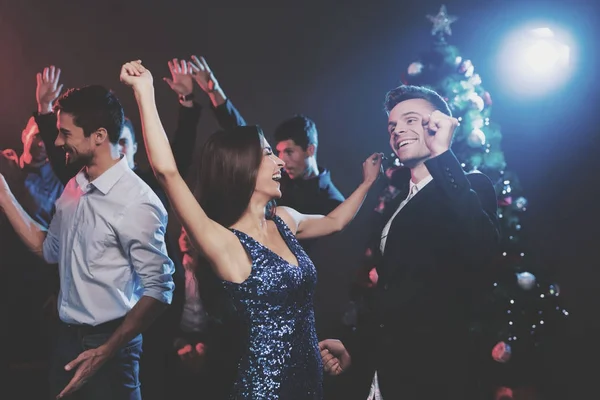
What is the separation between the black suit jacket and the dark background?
2261 millimetres

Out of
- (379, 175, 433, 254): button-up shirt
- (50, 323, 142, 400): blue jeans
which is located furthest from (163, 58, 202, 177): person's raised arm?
(379, 175, 433, 254): button-up shirt

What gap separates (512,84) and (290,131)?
178 centimetres

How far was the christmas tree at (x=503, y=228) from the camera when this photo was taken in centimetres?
336

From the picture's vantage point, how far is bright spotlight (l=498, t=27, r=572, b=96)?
4176 millimetres

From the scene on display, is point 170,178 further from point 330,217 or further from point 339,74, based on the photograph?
point 339,74

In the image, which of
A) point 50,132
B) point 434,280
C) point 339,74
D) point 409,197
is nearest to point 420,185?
point 409,197

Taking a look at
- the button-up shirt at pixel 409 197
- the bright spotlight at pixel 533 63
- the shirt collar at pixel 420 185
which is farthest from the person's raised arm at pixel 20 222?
the bright spotlight at pixel 533 63

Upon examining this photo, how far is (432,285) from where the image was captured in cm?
212

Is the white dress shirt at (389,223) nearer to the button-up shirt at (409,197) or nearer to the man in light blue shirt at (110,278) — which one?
the button-up shirt at (409,197)

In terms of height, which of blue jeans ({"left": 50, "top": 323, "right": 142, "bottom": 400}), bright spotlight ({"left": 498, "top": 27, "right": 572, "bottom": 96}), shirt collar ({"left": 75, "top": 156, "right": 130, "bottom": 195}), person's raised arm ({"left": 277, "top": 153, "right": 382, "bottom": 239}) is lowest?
blue jeans ({"left": 50, "top": 323, "right": 142, "bottom": 400})

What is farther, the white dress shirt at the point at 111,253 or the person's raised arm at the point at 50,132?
the person's raised arm at the point at 50,132

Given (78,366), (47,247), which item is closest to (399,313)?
(78,366)

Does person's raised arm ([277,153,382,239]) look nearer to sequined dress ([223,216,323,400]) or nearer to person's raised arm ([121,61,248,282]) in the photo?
sequined dress ([223,216,323,400])

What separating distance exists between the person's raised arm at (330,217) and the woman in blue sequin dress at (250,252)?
0.25 metres
